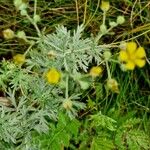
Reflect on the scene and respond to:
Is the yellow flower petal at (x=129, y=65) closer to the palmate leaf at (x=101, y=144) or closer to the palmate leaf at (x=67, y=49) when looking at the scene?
the palmate leaf at (x=67, y=49)

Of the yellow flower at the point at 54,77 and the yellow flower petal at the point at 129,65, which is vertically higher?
the yellow flower petal at the point at 129,65

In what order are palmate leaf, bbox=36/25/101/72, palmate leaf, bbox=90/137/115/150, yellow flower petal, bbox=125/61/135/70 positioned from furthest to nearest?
1. palmate leaf, bbox=90/137/115/150
2. palmate leaf, bbox=36/25/101/72
3. yellow flower petal, bbox=125/61/135/70

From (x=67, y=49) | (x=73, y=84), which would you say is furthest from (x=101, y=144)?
(x=67, y=49)

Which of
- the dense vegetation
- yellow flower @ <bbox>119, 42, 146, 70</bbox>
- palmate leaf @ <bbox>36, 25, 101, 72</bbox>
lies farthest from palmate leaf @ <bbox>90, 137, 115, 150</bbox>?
yellow flower @ <bbox>119, 42, 146, 70</bbox>

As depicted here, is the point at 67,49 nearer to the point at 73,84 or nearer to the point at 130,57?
the point at 73,84

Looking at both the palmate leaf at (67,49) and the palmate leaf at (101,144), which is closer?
the palmate leaf at (67,49)

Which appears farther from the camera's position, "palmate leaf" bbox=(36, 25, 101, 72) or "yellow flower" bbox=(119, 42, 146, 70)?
"palmate leaf" bbox=(36, 25, 101, 72)

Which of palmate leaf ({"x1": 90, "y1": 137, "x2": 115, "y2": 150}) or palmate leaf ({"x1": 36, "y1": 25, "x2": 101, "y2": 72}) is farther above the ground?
palmate leaf ({"x1": 36, "y1": 25, "x2": 101, "y2": 72})

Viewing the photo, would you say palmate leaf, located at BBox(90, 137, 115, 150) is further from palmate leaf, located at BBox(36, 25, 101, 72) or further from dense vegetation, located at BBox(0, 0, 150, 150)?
palmate leaf, located at BBox(36, 25, 101, 72)

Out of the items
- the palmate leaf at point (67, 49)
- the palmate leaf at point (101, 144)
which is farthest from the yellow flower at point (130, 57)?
the palmate leaf at point (101, 144)

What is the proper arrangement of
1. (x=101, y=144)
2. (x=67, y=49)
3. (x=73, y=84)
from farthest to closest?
(x=101, y=144)
(x=73, y=84)
(x=67, y=49)

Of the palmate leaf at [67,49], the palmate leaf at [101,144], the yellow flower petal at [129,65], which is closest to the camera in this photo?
the yellow flower petal at [129,65]
